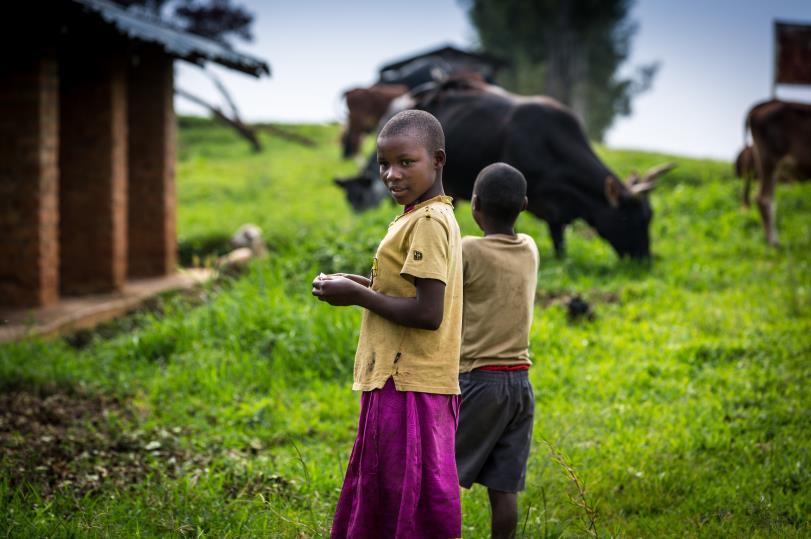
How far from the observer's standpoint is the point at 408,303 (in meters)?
2.53

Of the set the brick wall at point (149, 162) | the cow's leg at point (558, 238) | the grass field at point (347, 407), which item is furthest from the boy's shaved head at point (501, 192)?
the brick wall at point (149, 162)

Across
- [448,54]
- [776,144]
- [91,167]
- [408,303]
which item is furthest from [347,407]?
[448,54]

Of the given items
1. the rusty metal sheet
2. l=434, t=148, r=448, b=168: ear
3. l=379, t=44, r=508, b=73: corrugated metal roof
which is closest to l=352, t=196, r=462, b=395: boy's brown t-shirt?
l=434, t=148, r=448, b=168: ear

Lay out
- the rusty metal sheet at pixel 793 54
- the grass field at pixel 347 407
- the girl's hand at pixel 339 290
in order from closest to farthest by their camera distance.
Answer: the girl's hand at pixel 339 290, the grass field at pixel 347 407, the rusty metal sheet at pixel 793 54

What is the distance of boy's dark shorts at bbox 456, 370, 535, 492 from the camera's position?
3211 mm

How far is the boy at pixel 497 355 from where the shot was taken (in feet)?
10.6

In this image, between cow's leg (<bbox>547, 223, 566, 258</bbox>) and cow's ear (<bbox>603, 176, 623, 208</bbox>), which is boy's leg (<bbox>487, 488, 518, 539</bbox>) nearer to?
cow's ear (<bbox>603, 176, 623, 208</bbox>)

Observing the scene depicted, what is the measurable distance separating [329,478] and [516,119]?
17.8 ft

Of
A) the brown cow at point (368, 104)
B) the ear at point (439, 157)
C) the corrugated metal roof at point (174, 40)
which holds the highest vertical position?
the brown cow at point (368, 104)

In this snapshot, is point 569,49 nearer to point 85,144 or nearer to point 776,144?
point 776,144

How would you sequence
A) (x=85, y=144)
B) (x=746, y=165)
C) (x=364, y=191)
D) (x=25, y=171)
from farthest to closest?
(x=364, y=191), (x=746, y=165), (x=85, y=144), (x=25, y=171)

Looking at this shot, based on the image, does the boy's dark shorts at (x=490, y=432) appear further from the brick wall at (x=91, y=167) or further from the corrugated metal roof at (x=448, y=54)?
the corrugated metal roof at (x=448, y=54)

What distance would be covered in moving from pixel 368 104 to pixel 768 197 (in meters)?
11.6

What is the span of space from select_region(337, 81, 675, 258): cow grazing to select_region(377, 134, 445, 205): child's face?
238 inches
